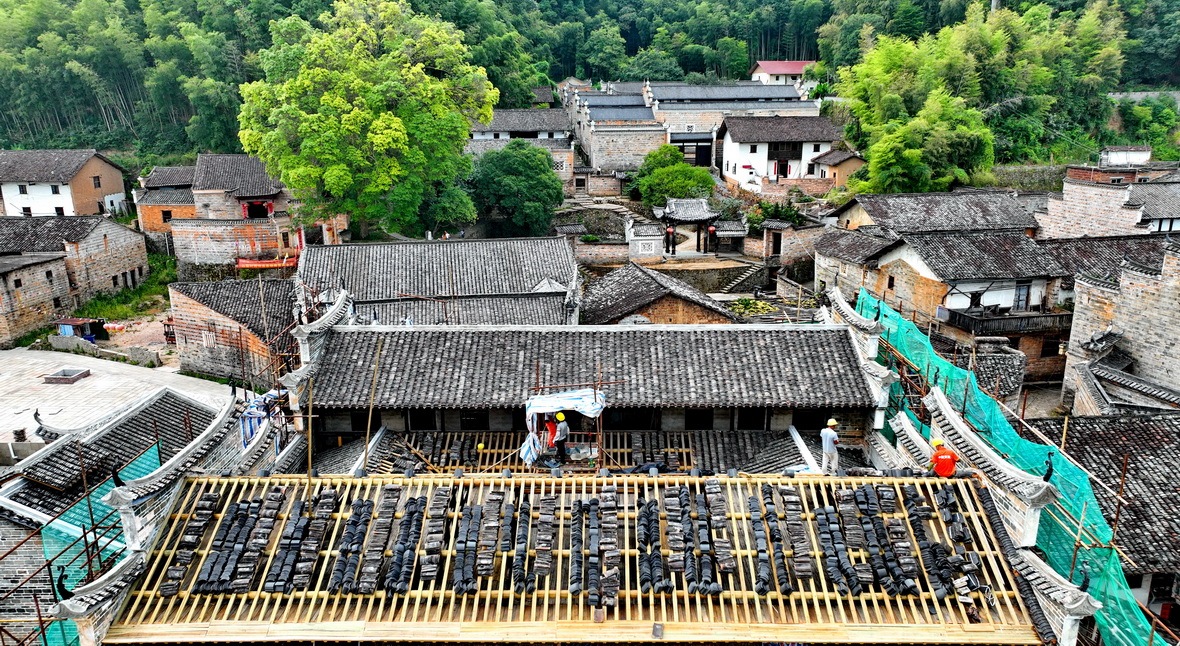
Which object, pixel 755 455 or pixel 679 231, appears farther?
pixel 679 231

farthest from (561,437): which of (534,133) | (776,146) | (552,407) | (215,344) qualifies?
(534,133)

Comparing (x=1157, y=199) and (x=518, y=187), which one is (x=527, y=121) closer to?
(x=518, y=187)

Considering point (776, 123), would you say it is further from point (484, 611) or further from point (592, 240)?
point (484, 611)

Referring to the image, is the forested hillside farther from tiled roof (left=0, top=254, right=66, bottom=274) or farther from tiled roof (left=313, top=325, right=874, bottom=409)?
tiled roof (left=313, top=325, right=874, bottom=409)

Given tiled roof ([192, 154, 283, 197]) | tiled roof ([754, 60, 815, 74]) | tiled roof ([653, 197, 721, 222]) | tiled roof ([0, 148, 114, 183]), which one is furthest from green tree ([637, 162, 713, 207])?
tiled roof ([0, 148, 114, 183])

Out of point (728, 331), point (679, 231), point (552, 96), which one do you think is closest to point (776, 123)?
point (679, 231)

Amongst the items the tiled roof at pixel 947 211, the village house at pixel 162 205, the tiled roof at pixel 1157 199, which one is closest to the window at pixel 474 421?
the tiled roof at pixel 947 211

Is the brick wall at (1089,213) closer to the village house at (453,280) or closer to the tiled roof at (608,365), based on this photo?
the village house at (453,280)
